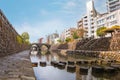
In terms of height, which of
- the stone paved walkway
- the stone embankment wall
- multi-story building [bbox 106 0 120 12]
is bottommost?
the stone paved walkway

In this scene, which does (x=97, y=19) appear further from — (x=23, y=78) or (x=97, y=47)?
(x=23, y=78)

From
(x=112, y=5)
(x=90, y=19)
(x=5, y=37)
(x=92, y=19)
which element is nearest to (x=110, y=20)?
(x=92, y=19)

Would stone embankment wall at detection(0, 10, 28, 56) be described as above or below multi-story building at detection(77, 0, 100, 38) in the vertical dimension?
below

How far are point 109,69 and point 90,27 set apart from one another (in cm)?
9342

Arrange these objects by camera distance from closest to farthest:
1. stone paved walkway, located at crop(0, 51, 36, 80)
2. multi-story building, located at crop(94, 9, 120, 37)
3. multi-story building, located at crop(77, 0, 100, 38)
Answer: stone paved walkway, located at crop(0, 51, 36, 80), multi-story building, located at crop(94, 9, 120, 37), multi-story building, located at crop(77, 0, 100, 38)

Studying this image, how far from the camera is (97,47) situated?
46781mm

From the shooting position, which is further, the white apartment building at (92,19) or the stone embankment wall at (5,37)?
the white apartment building at (92,19)

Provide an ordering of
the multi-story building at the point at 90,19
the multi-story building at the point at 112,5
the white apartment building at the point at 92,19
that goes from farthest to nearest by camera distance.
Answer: the multi-story building at the point at 90,19, the multi-story building at the point at 112,5, the white apartment building at the point at 92,19

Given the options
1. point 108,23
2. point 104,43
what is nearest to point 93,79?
point 104,43

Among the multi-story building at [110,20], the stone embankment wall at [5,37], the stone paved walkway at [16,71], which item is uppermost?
the multi-story building at [110,20]

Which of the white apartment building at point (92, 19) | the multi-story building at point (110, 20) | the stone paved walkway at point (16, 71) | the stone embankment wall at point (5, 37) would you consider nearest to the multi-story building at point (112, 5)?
the white apartment building at point (92, 19)

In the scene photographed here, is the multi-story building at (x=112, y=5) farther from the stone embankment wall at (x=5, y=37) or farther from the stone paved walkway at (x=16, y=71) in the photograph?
the stone paved walkway at (x=16, y=71)

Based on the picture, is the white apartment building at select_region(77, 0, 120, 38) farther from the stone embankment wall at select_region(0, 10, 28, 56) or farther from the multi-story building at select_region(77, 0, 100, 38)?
the stone embankment wall at select_region(0, 10, 28, 56)

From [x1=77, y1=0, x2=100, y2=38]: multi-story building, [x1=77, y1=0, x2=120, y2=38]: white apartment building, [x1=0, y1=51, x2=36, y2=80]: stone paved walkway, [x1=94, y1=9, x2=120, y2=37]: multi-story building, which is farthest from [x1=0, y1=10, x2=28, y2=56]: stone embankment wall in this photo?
[x1=77, y1=0, x2=100, y2=38]: multi-story building
